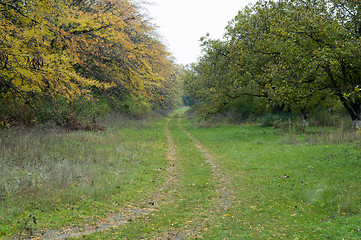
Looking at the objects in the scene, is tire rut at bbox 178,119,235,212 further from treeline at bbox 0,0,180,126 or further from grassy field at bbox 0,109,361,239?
treeline at bbox 0,0,180,126

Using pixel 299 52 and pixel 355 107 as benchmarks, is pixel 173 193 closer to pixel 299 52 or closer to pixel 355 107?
pixel 299 52

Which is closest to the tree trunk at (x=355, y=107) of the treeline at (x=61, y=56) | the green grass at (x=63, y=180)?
the treeline at (x=61, y=56)

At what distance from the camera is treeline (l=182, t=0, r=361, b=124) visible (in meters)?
12.3

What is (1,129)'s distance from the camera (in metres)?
12.1

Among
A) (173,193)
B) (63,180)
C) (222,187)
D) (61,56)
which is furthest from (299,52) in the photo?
(63,180)

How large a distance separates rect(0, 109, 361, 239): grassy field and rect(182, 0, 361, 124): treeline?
3.10 metres

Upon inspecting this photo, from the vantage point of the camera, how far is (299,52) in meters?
12.8

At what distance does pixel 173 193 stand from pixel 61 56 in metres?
6.69

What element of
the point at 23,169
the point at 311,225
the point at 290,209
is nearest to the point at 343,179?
the point at 290,209

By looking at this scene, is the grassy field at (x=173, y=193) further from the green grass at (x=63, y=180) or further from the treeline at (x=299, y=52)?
the treeline at (x=299, y=52)

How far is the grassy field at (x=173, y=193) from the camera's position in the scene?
213 inches

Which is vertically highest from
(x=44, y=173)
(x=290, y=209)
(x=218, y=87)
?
(x=218, y=87)

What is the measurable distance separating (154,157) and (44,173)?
19.9 ft

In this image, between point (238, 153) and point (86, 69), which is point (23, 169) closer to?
point (86, 69)
